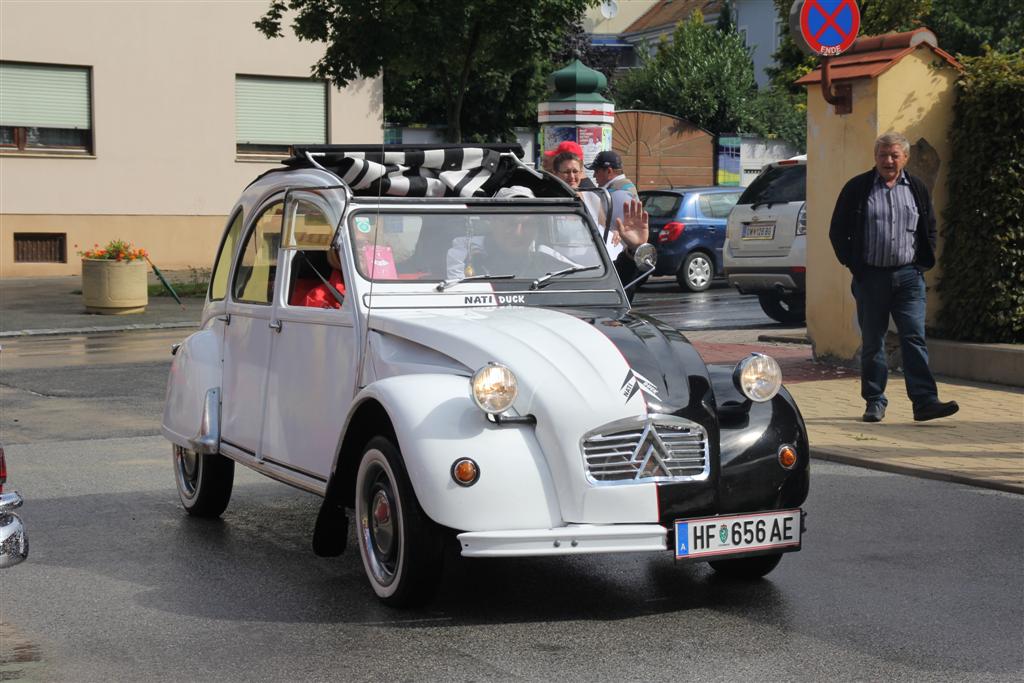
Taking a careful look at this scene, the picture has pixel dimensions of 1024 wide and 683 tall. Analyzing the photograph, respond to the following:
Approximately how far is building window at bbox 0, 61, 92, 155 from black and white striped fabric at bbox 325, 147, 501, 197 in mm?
23096

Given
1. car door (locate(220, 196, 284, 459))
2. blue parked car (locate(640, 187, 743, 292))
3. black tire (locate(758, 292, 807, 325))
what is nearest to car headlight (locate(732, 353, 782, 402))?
car door (locate(220, 196, 284, 459))

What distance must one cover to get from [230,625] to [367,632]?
1.82 ft

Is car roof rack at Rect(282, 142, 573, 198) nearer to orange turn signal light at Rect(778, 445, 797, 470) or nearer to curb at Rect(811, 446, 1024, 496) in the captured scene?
orange turn signal light at Rect(778, 445, 797, 470)

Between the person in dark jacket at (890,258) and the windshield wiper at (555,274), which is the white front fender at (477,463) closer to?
the windshield wiper at (555,274)

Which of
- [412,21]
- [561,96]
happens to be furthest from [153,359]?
[412,21]

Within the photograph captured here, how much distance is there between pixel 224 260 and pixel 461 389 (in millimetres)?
3008

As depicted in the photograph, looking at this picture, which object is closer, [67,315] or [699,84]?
[67,315]

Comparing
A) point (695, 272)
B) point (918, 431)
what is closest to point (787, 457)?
point (918, 431)

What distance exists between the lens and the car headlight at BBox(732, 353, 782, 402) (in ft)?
20.4

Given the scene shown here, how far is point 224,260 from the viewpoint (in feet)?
27.9

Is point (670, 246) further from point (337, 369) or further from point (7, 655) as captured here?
point (7, 655)

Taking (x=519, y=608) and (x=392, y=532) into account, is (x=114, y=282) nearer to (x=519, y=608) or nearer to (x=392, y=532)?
(x=392, y=532)

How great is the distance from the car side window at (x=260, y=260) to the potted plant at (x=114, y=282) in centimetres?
1386

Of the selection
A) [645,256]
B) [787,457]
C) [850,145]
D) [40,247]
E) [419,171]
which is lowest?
[787,457]
